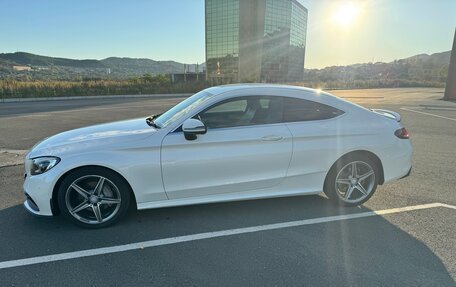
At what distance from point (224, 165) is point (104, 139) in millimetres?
1338

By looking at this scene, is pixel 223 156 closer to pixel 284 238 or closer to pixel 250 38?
pixel 284 238

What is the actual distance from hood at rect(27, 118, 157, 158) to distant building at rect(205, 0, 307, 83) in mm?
54098

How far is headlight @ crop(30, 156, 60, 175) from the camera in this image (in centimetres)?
318

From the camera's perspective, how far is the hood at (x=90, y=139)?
3.26m

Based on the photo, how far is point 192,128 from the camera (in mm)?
3285

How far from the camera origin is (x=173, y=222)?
3.57 m

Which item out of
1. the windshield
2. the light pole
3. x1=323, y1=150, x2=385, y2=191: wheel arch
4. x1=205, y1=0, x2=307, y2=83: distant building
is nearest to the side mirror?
the windshield

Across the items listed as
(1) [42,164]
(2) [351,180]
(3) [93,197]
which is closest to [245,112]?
(2) [351,180]

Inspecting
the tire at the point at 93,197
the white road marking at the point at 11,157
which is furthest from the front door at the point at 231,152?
the white road marking at the point at 11,157

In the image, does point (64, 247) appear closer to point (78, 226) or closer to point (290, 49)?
point (78, 226)

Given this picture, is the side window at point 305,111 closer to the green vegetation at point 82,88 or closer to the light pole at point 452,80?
the light pole at point 452,80

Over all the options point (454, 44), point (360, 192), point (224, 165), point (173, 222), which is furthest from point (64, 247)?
point (454, 44)

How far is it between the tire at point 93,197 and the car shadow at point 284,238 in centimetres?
13

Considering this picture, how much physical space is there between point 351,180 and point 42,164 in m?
3.62
